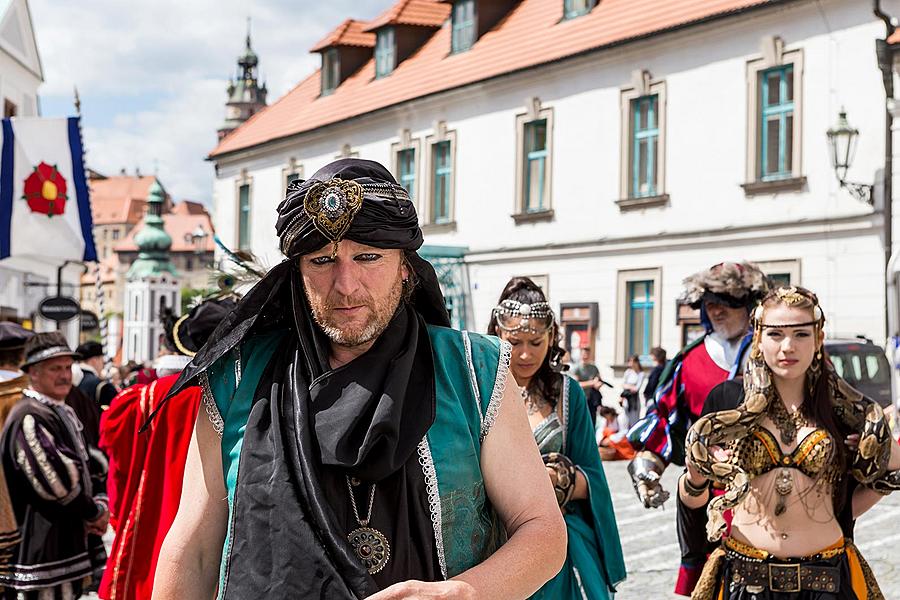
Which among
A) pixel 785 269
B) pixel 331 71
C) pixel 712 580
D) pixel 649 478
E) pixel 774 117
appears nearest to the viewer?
pixel 712 580

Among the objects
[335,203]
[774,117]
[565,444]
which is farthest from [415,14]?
[335,203]

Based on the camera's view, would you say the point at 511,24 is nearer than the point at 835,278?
No

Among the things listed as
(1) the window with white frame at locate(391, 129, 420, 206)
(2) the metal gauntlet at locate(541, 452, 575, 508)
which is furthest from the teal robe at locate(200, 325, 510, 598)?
(1) the window with white frame at locate(391, 129, 420, 206)

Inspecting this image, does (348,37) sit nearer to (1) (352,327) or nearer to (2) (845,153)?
(2) (845,153)

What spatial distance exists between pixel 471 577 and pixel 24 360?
5.07m

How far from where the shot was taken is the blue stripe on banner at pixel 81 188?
15.9 meters

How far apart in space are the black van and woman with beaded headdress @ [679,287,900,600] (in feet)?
36.7

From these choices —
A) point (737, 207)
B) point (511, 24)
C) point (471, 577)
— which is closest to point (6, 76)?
point (511, 24)

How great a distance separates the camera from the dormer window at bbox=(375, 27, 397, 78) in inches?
1224

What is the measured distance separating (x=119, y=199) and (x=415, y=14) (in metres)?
125

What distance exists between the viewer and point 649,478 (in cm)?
543

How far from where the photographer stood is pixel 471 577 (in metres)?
2.37

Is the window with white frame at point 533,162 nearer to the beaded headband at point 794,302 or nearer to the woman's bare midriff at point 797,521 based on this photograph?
the beaded headband at point 794,302

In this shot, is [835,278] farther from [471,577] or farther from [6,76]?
[6,76]
